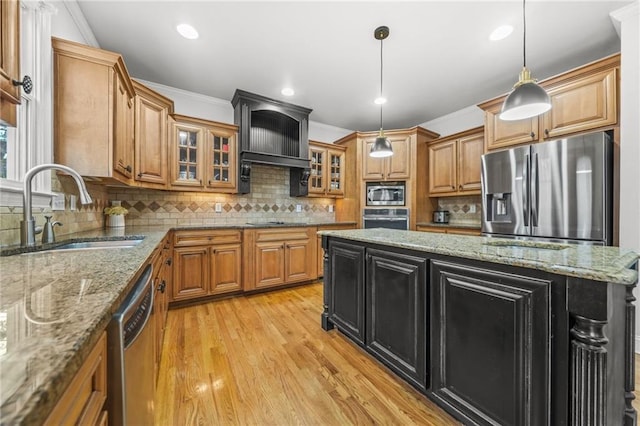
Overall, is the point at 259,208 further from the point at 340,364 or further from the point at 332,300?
the point at 340,364

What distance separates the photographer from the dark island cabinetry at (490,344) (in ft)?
3.46

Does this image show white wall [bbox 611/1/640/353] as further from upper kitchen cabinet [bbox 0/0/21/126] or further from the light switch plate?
the light switch plate

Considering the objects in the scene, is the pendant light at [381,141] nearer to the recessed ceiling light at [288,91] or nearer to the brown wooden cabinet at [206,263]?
the recessed ceiling light at [288,91]

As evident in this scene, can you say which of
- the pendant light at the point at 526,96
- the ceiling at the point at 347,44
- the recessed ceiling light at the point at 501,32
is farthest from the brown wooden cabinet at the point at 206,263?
the recessed ceiling light at the point at 501,32

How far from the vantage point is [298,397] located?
5.06 feet

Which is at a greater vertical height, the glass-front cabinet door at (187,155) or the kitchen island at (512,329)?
the glass-front cabinet door at (187,155)

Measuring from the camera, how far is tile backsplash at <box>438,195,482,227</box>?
12.7ft

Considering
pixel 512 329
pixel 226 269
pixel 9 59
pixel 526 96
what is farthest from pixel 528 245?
pixel 226 269

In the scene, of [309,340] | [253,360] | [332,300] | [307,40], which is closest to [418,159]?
[307,40]

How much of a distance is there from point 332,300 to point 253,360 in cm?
79

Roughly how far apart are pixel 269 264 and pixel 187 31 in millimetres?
2584

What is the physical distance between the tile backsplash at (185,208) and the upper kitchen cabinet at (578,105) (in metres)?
2.97

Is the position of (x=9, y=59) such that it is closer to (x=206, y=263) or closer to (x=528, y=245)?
(x=206, y=263)

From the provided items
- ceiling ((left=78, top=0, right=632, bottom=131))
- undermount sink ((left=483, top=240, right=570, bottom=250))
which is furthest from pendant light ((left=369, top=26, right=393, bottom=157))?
undermount sink ((left=483, top=240, right=570, bottom=250))
